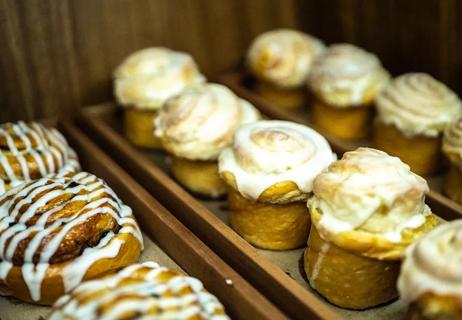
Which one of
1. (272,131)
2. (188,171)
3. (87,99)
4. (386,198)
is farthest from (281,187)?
(87,99)

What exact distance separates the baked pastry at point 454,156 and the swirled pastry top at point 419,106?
2.7 inches

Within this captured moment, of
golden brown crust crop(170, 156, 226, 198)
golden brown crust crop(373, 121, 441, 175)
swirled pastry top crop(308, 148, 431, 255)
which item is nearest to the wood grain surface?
golden brown crust crop(373, 121, 441, 175)

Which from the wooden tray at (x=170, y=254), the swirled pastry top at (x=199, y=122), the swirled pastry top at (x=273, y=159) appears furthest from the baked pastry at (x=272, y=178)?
the wooden tray at (x=170, y=254)

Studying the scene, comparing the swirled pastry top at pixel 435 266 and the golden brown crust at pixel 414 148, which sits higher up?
the swirled pastry top at pixel 435 266

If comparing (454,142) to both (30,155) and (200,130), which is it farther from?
(30,155)

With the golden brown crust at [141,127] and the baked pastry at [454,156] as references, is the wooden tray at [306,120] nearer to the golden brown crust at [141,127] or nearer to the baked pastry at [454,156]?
the baked pastry at [454,156]

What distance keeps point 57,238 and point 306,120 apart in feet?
4.45

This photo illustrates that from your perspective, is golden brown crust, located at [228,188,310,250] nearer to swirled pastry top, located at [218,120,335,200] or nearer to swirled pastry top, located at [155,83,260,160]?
swirled pastry top, located at [218,120,335,200]

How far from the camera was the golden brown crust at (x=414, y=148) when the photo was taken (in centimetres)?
228

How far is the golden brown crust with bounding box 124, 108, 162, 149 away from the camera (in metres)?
2.56

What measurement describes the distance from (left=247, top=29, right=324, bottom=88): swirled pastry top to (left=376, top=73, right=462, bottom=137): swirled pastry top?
1.53 ft

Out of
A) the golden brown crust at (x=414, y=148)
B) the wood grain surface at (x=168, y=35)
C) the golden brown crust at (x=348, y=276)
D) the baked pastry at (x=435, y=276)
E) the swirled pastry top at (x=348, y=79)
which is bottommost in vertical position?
the golden brown crust at (x=348, y=276)

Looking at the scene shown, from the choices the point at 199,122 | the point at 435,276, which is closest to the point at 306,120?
the point at 199,122

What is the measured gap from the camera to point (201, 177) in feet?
7.61
